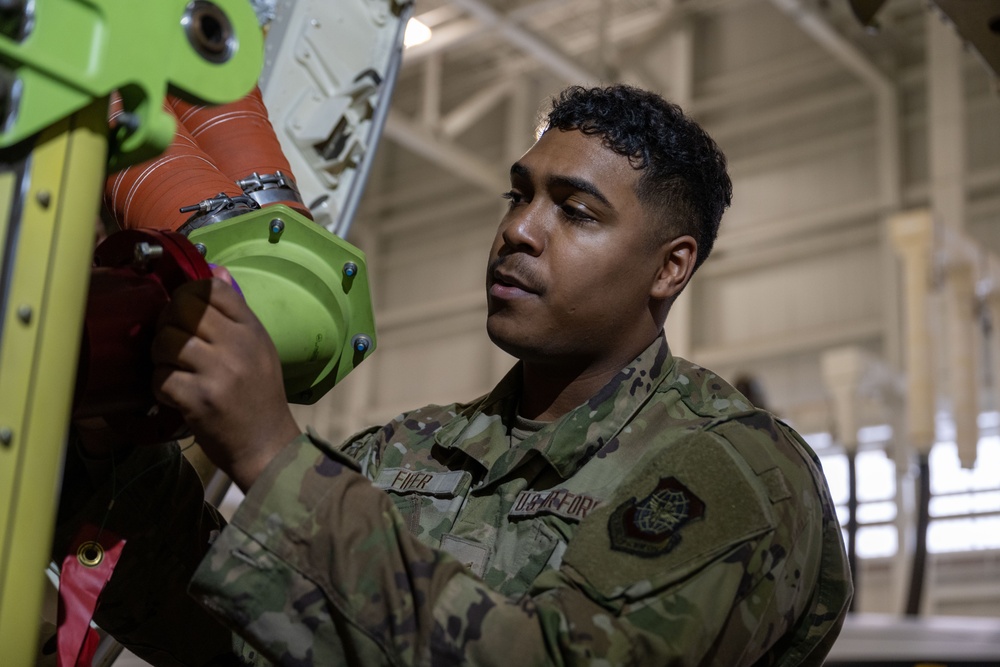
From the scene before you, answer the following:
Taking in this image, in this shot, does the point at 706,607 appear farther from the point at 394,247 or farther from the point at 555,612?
the point at 394,247

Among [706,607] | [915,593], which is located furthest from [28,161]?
[915,593]

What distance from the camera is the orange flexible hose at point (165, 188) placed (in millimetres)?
1353

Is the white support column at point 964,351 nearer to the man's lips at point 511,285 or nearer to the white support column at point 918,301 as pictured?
the white support column at point 918,301

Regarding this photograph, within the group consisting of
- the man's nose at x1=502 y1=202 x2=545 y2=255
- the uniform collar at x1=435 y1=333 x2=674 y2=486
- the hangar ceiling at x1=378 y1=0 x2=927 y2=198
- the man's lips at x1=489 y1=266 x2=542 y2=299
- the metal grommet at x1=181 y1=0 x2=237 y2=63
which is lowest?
the uniform collar at x1=435 y1=333 x2=674 y2=486

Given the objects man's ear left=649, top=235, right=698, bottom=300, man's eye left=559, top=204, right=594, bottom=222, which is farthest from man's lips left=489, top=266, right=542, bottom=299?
man's ear left=649, top=235, right=698, bottom=300

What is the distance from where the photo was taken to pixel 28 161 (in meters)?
0.80

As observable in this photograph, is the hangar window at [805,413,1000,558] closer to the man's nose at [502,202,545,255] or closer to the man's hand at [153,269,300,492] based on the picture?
the man's nose at [502,202,545,255]

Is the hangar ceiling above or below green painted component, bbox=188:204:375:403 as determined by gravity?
above

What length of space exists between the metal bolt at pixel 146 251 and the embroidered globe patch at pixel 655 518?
1.73 feet

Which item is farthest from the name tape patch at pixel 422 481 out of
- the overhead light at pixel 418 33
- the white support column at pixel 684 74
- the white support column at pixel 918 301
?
the white support column at pixel 684 74

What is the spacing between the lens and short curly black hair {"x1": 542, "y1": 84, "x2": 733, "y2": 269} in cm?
180

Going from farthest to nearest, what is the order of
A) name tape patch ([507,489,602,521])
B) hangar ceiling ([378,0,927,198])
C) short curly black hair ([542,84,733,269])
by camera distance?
hangar ceiling ([378,0,927,198])
short curly black hair ([542,84,733,269])
name tape patch ([507,489,602,521])

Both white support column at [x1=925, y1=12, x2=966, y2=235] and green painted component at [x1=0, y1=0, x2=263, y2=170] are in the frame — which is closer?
green painted component at [x1=0, y1=0, x2=263, y2=170]

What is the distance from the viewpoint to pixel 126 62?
0.81m
